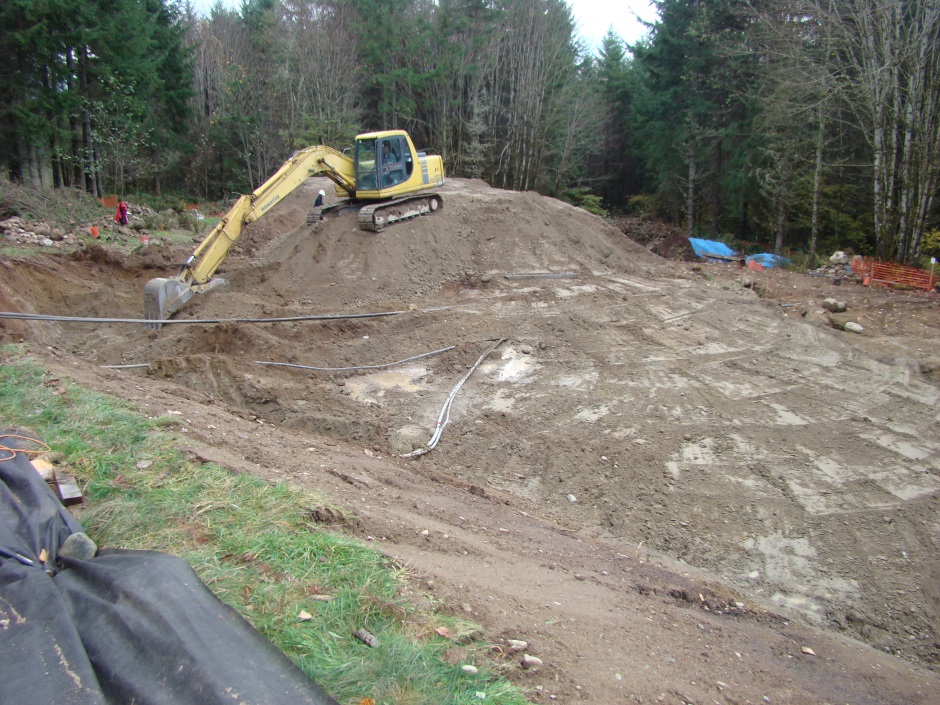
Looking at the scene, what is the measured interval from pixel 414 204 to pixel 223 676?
1372 centimetres

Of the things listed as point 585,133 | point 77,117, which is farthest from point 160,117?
A: point 585,133

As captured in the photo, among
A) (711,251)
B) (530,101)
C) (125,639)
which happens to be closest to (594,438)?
(125,639)

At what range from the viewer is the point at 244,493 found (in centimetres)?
446

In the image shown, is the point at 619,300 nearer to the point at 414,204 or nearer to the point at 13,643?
the point at 414,204

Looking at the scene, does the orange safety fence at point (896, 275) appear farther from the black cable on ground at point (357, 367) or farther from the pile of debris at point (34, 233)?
the pile of debris at point (34, 233)

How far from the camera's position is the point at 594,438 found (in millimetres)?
7562

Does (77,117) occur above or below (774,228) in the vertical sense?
above

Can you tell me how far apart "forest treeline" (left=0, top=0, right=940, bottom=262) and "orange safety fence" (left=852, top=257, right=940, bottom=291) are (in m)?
1.69

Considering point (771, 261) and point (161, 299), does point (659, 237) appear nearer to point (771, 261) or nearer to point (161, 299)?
point (771, 261)

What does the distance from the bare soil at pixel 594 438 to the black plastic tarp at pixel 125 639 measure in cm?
121

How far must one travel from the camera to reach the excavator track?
13.9 metres

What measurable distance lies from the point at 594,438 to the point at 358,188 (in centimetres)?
939

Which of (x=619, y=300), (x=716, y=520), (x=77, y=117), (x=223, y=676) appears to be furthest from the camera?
(x=77, y=117)

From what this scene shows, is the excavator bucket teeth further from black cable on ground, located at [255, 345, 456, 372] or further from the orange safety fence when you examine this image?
the orange safety fence
